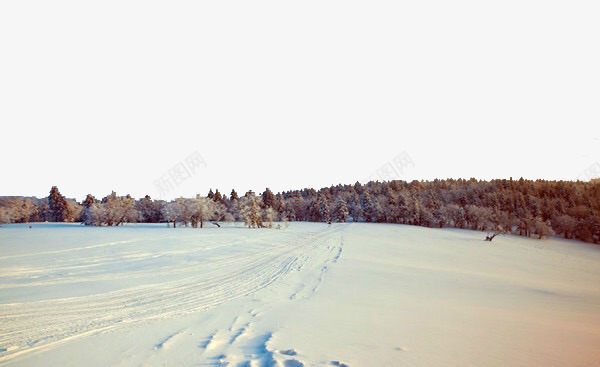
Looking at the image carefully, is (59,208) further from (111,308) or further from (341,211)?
(111,308)

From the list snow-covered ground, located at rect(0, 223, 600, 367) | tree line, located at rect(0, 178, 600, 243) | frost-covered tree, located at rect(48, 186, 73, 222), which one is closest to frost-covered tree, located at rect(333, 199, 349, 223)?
tree line, located at rect(0, 178, 600, 243)

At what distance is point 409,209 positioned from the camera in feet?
295

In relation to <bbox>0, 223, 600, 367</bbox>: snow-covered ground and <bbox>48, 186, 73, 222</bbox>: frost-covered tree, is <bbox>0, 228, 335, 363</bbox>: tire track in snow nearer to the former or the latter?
<bbox>0, 223, 600, 367</bbox>: snow-covered ground

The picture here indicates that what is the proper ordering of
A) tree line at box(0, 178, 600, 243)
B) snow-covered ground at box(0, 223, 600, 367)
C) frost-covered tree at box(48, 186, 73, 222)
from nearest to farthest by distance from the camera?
snow-covered ground at box(0, 223, 600, 367) → tree line at box(0, 178, 600, 243) → frost-covered tree at box(48, 186, 73, 222)

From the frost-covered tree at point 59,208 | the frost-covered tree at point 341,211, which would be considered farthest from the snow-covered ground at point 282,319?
the frost-covered tree at point 59,208

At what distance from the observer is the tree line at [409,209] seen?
67750 millimetres

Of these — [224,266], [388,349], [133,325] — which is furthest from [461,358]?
[224,266]

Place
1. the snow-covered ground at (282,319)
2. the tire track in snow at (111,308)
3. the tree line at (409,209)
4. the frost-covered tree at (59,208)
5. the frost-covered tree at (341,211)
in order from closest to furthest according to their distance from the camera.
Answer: the snow-covered ground at (282,319)
the tire track in snow at (111,308)
the tree line at (409,209)
the frost-covered tree at (59,208)
the frost-covered tree at (341,211)

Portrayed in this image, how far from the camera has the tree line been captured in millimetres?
67750

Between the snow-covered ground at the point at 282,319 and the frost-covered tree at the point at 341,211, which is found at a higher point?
the frost-covered tree at the point at 341,211

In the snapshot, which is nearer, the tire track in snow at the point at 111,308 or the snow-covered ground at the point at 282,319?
the snow-covered ground at the point at 282,319

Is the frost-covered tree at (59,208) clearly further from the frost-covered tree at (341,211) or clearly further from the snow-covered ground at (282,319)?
the snow-covered ground at (282,319)

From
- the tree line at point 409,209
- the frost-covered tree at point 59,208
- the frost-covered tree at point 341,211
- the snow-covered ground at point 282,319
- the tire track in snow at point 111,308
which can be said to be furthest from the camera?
the frost-covered tree at point 341,211

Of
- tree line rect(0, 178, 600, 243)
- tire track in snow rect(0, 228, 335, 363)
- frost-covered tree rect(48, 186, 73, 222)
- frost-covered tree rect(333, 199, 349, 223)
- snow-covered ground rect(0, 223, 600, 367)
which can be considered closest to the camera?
snow-covered ground rect(0, 223, 600, 367)
